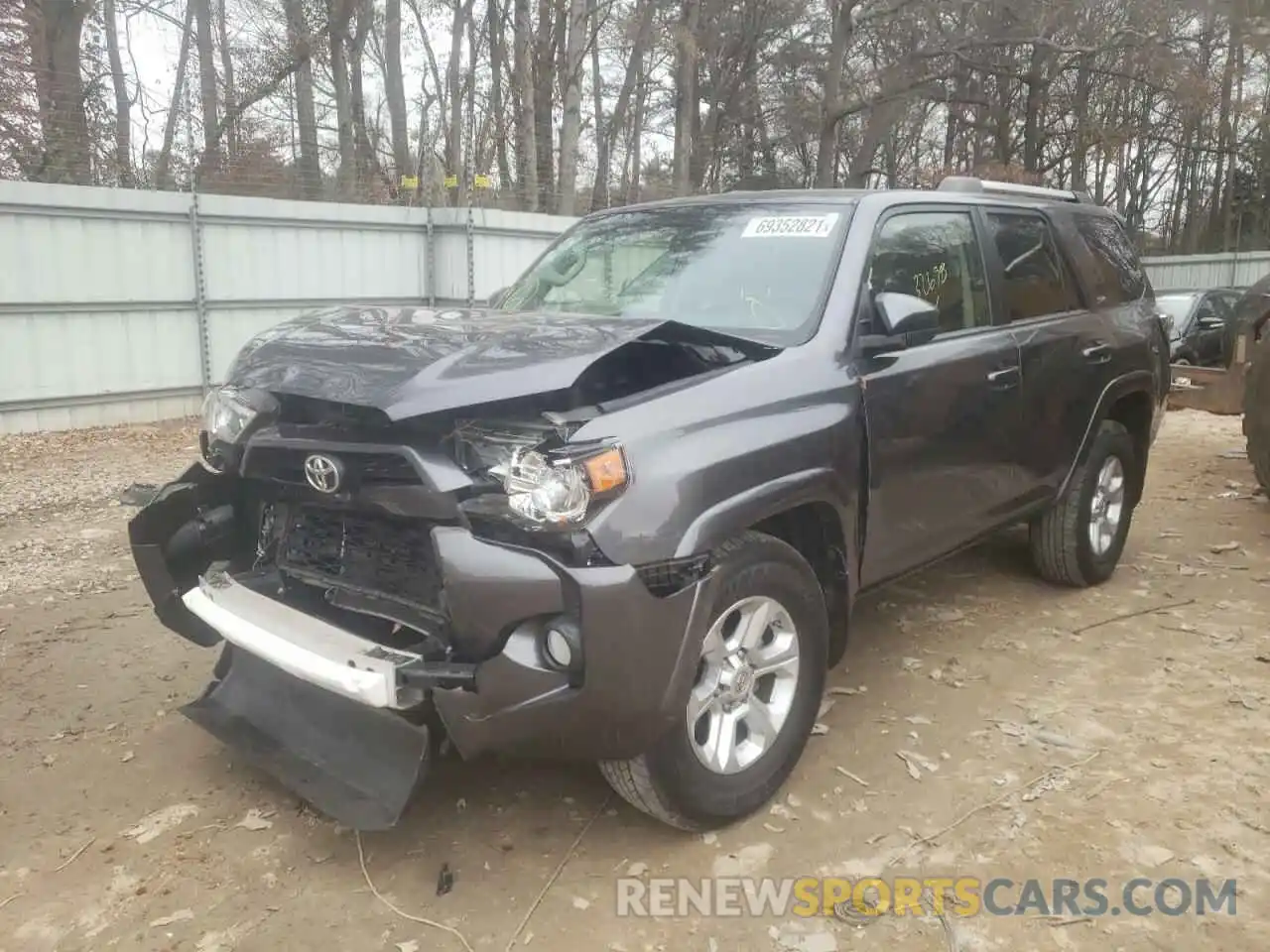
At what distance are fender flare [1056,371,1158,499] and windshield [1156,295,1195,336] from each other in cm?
1032

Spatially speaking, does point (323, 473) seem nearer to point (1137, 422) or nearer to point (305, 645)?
point (305, 645)

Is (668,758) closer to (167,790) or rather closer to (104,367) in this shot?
(167,790)

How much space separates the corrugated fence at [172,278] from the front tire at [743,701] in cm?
909

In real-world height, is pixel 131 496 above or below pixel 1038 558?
above

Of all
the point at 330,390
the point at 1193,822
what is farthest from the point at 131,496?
the point at 1193,822

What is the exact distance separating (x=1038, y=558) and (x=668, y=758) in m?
3.10

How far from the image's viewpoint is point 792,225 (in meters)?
3.85

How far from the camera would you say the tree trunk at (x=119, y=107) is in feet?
36.1

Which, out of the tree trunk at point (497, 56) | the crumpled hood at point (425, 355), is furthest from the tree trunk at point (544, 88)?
the crumpled hood at point (425, 355)

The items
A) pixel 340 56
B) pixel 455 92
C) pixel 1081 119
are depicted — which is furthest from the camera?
pixel 1081 119

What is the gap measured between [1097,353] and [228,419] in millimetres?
3848

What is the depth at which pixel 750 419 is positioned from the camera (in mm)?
3016

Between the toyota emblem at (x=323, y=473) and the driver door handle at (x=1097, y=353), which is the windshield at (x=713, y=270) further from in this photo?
the driver door handle at (x=1097, y=353)

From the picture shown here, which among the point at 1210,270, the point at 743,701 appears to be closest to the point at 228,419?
the point at 743,701
